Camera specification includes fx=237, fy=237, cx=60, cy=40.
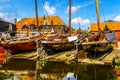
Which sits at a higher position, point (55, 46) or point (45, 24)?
point (45, 24)

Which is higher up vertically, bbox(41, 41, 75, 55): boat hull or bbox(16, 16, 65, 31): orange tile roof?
bbox(16, 16, 65, 31): orange tile roof

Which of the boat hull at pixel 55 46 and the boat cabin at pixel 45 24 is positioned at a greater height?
the boat cabin at pixel 45 24

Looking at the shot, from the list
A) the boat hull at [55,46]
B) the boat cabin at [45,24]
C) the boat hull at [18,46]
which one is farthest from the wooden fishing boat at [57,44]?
the boat cabin at [45,24]

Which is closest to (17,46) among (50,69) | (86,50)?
(86,50)

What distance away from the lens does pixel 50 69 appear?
21.0 metres

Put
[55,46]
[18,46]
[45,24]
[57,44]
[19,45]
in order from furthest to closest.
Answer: [45,24]
[18,46]
[19,45]
[55,46]
[57,44]

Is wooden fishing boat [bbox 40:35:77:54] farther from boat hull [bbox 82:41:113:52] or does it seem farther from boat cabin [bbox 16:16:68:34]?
boat cabin [bbox 16:16:68:34]

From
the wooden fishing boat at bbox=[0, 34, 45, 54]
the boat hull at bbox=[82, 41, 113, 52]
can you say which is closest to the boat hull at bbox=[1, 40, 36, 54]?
the wooden fishing boat at bbox=[0, 34, 45, 54]

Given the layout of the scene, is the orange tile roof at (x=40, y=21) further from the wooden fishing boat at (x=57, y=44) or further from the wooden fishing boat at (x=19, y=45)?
the wooden fishing boat at (x=57, y=44)

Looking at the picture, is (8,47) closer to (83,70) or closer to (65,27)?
(83,70)

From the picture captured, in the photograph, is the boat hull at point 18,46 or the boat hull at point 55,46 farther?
the boat hull at point 18,46

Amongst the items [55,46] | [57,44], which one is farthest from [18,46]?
[57,44]

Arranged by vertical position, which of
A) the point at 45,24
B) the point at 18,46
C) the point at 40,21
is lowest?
the point at 18,46

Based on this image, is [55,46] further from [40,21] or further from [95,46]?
[40,21]
